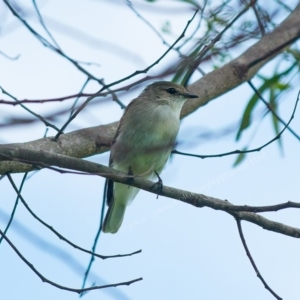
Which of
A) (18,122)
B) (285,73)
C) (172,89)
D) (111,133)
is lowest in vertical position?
(18,122)

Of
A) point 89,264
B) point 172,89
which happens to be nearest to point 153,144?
point 172,89

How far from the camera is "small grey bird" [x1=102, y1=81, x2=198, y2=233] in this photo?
5137mm

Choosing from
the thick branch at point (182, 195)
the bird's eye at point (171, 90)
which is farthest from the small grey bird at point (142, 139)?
the thick branch at point (182, 195)

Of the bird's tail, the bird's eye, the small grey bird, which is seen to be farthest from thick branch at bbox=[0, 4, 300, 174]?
the bird's tail

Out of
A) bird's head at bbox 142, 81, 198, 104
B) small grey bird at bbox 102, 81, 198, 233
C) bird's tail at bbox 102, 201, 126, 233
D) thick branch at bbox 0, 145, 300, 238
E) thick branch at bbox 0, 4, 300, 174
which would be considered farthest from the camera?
bird's tail at bbox 102, 201, 126, 233

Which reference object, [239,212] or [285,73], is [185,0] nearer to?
[285,73]

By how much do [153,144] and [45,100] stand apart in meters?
2.97

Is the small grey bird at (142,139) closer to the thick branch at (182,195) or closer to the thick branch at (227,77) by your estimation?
the thick branch at (227,77)

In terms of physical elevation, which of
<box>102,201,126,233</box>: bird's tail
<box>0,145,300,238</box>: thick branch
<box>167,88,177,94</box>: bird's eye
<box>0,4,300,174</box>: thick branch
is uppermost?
<box>167,88,177,94</box>: bird's eye

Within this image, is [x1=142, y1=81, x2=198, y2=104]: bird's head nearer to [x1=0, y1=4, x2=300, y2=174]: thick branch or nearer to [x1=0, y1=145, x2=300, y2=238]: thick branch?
[x1=0, y1=4, x2=300, y2=174]: thick branch

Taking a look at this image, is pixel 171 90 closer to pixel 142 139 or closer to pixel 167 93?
pixel 167 93

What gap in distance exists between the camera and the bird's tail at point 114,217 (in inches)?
221

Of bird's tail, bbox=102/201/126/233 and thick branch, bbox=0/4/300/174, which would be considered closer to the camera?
thick branch, bbox=0/4/300/174

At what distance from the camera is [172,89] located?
5711mm
